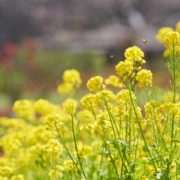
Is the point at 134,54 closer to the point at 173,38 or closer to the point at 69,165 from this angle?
the point at 173,38

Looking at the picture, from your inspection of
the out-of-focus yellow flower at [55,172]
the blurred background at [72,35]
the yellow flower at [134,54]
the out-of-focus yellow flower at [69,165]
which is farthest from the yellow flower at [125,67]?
the blurred background at [72,35]

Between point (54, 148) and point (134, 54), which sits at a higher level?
point (134, 54)

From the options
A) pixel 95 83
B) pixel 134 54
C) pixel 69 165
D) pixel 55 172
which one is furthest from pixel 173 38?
pixel 55 172

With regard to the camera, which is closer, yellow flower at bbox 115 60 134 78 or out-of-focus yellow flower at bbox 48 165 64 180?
yellow flower at bbox 115 60 134 78

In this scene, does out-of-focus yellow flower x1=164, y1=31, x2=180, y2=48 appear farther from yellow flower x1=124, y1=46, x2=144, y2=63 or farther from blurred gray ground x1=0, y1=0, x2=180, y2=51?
blurred gray ground x1=0, y1=0, x2=180, y2=51

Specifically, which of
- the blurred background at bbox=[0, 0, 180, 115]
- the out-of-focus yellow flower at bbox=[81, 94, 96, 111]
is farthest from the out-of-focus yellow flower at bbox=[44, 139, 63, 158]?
the blurred background at bbox=[0, 0, 180, 115]

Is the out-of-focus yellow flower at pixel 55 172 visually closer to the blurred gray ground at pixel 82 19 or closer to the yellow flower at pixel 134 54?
the yellow flower at pixel 134 54

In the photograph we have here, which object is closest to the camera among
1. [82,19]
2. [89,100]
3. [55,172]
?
[89,100]

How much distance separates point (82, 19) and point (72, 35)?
95 centimetres

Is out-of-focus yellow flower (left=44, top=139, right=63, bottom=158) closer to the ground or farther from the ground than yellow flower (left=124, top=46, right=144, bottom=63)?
closer to the ground

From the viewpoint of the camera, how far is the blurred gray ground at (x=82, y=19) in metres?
20.7

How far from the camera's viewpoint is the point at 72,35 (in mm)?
21000

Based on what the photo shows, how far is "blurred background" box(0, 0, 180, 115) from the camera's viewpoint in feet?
58.0

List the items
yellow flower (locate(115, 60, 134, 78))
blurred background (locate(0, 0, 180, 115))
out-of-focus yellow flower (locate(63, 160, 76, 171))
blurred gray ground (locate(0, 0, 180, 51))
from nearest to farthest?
yellow flower (locate(115, 60, 134, 78)), out-of-focus yellow flower (locate(63, 160, 76, 171)), blurred background (locate(0, 0, 180, 115)), blurred gray ground (locate(0, 0, 180, 51))
